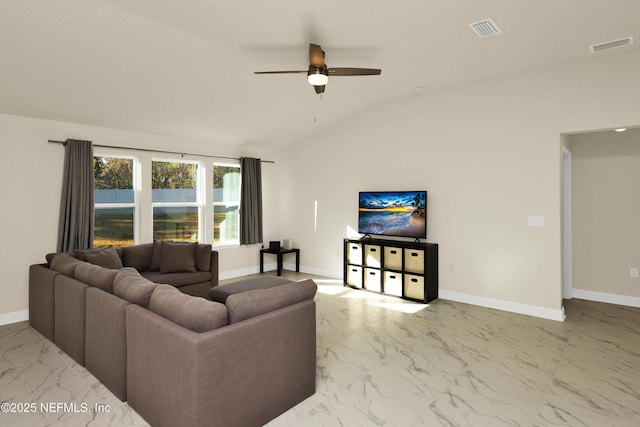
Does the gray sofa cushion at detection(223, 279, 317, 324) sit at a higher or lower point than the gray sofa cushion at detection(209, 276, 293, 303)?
higher

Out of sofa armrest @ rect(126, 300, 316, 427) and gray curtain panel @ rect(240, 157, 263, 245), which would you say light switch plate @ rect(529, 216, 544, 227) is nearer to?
sofa armrest @ rect(126, 300, 316, 427)

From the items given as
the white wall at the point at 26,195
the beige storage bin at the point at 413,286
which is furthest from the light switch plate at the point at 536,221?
the white wall at the point at 26,195

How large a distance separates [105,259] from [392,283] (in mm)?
3700

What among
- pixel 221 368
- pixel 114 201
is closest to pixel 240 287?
pixel 221 368

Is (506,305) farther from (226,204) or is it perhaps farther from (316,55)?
(226,204)

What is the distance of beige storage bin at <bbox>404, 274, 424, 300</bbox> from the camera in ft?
16.7

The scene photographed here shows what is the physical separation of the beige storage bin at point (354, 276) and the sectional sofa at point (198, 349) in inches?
124

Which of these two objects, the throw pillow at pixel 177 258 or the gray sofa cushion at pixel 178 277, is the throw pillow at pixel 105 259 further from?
the throw pillow at pixel 177 258

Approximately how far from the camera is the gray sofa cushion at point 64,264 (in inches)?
137

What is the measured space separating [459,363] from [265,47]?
138 inches

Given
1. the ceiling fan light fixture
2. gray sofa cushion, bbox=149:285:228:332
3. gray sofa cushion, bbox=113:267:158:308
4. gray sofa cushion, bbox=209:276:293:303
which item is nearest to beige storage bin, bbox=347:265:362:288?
gray sofa cushion, bbox=209:276:293:303

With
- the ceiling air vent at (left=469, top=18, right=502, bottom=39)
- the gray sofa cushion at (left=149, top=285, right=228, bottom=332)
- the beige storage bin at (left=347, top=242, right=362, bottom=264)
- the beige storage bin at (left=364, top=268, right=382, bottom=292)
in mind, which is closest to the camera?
the gray sofa cushion at (left=149, top=285, right=228, bottom=332)

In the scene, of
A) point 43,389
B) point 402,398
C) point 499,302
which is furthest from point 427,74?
point 43,389

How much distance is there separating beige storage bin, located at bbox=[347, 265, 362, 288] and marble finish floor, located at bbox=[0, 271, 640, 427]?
1.22 m
